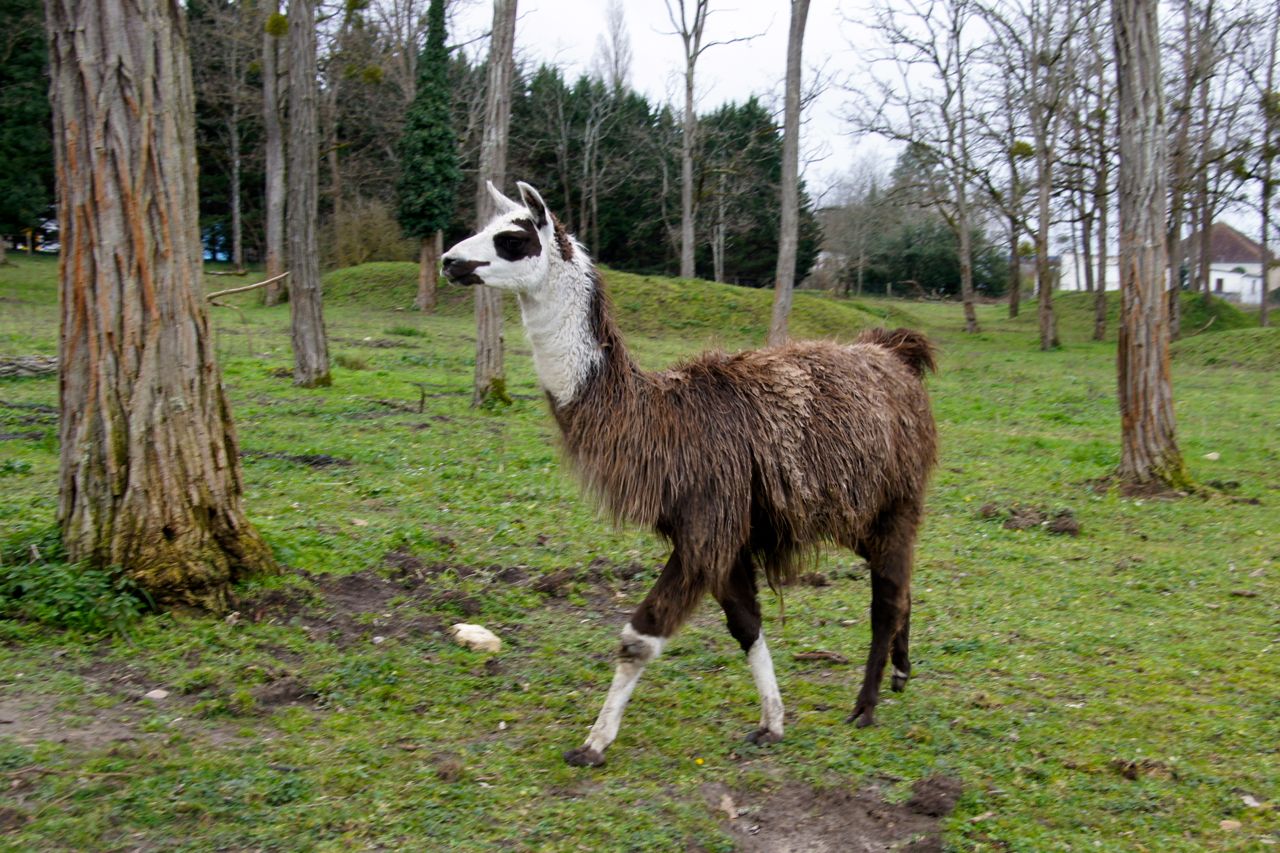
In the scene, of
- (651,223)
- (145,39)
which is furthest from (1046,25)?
(145,39)

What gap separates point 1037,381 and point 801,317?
10.8 meters

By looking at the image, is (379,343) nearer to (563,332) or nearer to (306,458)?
(306,458)

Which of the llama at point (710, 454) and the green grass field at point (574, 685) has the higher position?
the llama at point (710, 454)

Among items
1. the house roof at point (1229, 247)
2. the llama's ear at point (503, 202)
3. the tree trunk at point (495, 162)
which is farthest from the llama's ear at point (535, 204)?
the house roof at point (1229, 247)

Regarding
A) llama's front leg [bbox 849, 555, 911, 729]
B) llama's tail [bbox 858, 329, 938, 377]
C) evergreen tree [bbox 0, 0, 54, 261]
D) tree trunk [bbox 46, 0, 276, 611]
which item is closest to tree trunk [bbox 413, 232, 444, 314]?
evergreen tree [bbox 0, 0, 54, 261]

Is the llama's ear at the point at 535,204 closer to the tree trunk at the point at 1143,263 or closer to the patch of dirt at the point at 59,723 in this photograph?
the patch of dirt at the point at 59,723

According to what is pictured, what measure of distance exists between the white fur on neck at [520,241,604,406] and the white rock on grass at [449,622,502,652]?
1848 millimetres

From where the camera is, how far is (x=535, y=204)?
5.00m

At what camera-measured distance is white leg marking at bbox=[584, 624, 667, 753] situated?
4.82m

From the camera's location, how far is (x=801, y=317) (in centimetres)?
3344

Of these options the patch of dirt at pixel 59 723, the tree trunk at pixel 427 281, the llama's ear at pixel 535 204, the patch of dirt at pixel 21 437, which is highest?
the tree trunk at pixel 427 281

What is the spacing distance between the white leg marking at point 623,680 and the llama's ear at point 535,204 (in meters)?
2.01

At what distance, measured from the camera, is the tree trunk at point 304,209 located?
1577cm

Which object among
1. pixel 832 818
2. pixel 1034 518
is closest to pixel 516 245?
pixel 832 818
